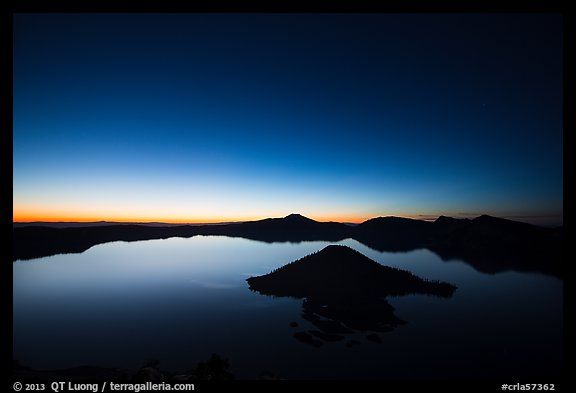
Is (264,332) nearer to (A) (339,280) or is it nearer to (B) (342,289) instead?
(B) (342,289)

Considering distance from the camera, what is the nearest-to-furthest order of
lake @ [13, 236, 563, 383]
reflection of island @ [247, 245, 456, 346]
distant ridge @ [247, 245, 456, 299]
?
lake @ [13, 236, 563, 383]
reflection of island @ [247, 245, 456, 346]
distant ridge @ [247, 245, 456, 299]

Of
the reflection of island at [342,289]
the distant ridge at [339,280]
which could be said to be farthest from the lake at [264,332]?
the distant ridge at [339,280]

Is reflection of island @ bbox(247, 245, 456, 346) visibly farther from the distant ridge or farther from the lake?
the lake

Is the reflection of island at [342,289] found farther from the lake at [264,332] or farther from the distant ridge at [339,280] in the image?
the lake at [264,332]

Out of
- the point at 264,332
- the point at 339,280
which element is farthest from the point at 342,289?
the point at 264,332

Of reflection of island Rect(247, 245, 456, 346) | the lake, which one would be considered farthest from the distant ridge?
the lake

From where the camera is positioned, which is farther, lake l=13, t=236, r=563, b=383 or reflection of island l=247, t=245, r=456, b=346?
reflection of island l=247, t=245, r=456, b=346
